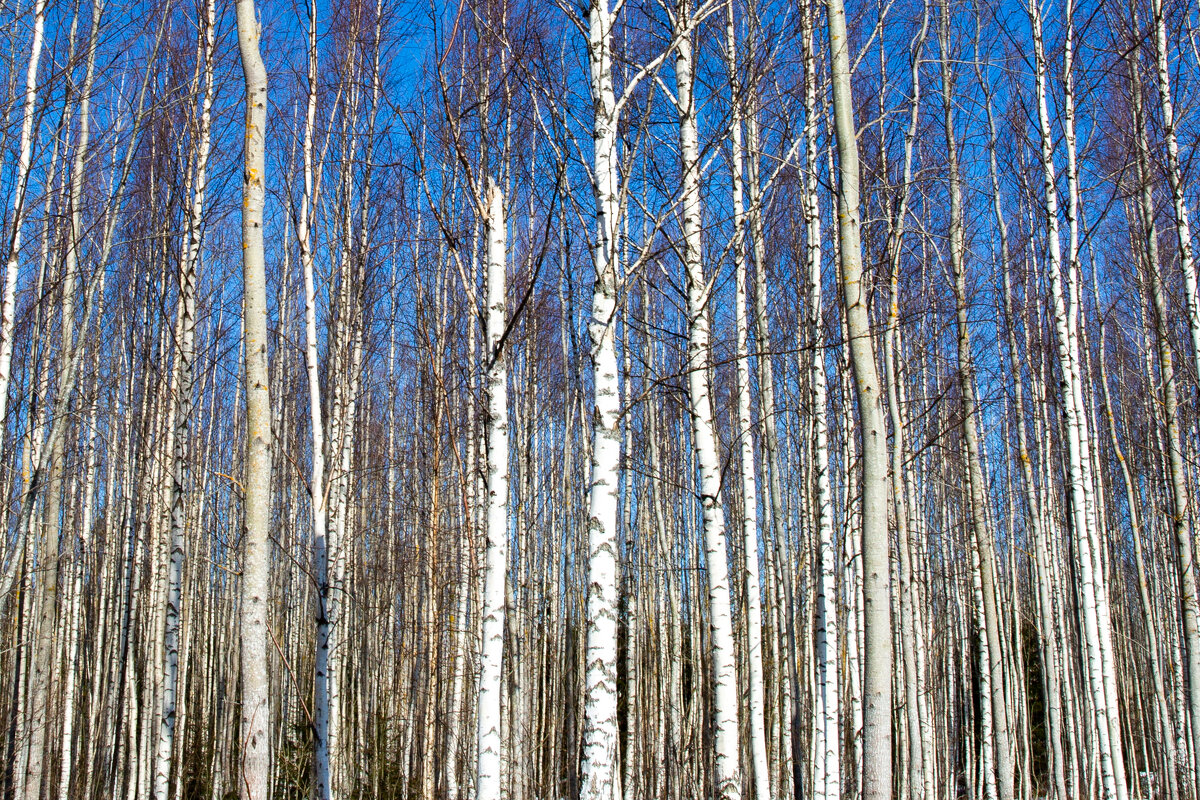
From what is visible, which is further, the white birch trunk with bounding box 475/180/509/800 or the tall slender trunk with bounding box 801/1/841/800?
the tall slender trunk with bounding box 801/1/841/800

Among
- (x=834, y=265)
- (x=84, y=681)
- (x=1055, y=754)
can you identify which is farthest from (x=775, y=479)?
(x=84, y=681)

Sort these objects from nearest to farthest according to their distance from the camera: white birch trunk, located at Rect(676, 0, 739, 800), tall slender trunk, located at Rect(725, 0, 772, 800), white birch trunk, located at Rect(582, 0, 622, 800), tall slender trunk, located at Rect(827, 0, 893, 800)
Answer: white birch trunk, located at Rect(582, 0, 622, 800) → tall slender trunk, located at Rect(827, 0, 893, 800) → white birch trunk, located at Rect(676, 0, 739, 800) → tall slender trunk, located at Rect(725, 0, 772, 800)

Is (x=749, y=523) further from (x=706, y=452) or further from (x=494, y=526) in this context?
(x=494, y=526)

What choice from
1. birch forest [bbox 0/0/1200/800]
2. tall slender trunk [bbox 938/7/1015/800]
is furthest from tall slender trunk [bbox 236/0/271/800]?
tall slender trunk [bbox 938/7/1015/800]

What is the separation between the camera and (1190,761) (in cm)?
1139

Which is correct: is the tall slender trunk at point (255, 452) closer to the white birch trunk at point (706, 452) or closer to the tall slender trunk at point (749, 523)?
the white birch trunk at point (706, 452)

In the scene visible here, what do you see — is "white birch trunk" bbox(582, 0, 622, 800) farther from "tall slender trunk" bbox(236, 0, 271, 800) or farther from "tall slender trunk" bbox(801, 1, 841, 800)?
"tall slender trunk" bbox(801, 1, 841, 800)

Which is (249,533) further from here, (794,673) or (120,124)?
(120,124)

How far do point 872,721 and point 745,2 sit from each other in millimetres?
5783

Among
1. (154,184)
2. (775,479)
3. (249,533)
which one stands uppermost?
(154,184)

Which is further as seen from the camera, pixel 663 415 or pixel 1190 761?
pixel 663 415

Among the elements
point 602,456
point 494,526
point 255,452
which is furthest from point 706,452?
point 255,452

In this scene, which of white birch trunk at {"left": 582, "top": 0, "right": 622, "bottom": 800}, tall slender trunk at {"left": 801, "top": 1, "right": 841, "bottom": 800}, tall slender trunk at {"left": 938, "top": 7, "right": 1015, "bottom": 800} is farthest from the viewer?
tall slender trunk at {"left": 938, "top": 7, "right": 1015, "bottom": 800}

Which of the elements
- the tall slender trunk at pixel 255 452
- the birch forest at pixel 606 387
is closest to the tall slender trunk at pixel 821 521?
the birch forest at pixel 606 387
